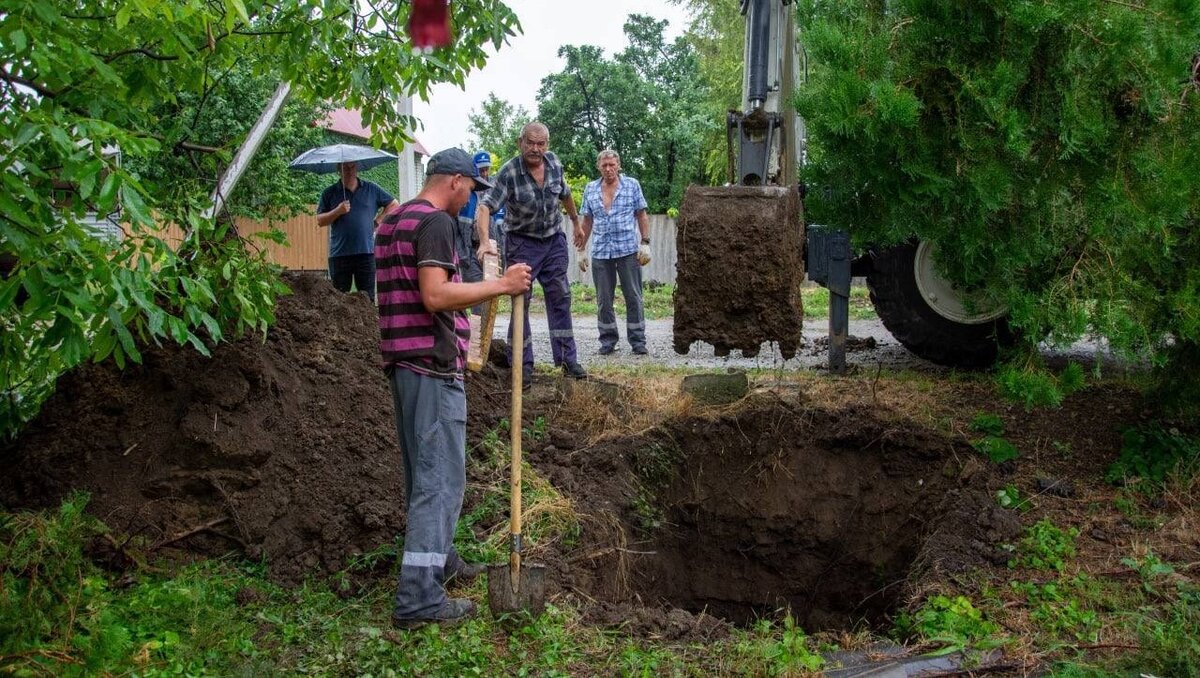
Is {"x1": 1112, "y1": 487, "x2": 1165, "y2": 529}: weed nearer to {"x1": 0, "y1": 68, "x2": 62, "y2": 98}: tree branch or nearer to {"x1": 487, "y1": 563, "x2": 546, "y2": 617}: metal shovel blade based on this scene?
{"x1": 487, "y1": 563, "x2": 546, "y2": 617}: metal shovel blade

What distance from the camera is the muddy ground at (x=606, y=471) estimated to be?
15.7ft

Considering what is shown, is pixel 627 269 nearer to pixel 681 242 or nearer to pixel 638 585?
pixel 681 242

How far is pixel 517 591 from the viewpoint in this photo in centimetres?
418

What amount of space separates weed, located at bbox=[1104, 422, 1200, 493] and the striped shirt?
12.8 feet

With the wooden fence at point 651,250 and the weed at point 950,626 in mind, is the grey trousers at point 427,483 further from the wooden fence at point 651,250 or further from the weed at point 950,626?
the wooden fence at point 651,250

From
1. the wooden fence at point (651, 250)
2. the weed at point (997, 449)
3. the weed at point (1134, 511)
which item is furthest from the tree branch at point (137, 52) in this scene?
the wooden fence at point (651, 250)

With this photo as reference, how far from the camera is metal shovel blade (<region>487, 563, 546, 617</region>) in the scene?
13.6 feet

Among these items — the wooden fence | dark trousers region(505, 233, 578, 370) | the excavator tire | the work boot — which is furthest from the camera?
the wooden fence

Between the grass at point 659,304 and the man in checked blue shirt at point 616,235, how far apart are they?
13.0 feet

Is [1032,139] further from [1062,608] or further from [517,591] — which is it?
[517,591]

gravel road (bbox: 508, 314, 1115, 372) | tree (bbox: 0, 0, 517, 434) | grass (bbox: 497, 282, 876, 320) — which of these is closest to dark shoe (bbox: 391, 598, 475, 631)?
tree (bbox: 0, 0, 517, 434)

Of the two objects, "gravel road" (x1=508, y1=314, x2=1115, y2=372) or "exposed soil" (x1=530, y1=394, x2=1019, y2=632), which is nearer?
"exposed soil" (x1=530, y1=394, x2=1019, y2=632)

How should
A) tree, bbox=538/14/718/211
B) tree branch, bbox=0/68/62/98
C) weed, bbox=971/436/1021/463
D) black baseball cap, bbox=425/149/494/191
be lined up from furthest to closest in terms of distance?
tree, bbox=538/14/718/211 → weed, bbox=971/436/1021/463 → black baseball cap, bbox=425/149/494/191 → tree branch, bbox=0/68/62/98

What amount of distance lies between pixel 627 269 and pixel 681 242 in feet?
10.7
